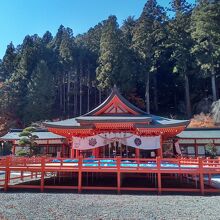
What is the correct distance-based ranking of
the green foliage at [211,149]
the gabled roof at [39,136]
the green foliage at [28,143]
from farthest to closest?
the gabled roof at [39,136], the green foliage at [28,143], the green foliage at [211,149]

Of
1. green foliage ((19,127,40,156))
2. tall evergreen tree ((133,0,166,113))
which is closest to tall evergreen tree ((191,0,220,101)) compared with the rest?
tall evergreen tree ((133,0,166,113))

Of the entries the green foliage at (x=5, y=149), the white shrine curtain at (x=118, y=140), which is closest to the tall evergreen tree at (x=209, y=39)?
the white shrine curtain at (x=118, y=140)

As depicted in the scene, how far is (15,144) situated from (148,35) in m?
21.7

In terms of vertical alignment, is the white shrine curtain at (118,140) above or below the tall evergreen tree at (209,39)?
below

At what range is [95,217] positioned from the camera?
8727mm

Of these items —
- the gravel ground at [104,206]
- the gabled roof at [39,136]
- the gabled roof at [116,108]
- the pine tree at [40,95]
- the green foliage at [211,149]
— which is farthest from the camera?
the pine tree at [40,95]

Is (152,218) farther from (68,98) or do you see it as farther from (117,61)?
(68,98)

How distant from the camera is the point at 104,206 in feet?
33.1

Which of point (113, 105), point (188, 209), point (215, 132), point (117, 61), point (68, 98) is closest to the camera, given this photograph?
point (188, 209)

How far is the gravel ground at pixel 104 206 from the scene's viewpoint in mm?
8898

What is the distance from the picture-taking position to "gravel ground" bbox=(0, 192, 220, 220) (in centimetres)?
890

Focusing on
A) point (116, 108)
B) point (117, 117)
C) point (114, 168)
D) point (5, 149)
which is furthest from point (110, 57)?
point (114, 168)

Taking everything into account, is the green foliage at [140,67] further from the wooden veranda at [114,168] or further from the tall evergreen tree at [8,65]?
the wooden veranda at [114,168]

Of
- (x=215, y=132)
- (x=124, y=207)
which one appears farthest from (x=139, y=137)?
(x=215, y=132)
